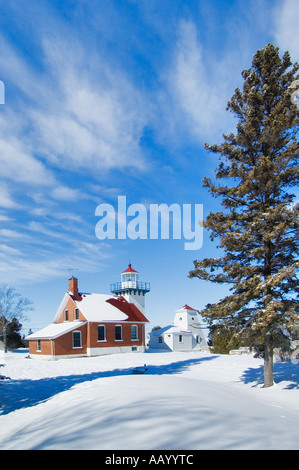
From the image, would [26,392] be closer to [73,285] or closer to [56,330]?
[56,330]

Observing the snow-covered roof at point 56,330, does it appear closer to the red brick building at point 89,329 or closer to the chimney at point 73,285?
the red brick building at point 89,329

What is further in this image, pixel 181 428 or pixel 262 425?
pixel 262 425

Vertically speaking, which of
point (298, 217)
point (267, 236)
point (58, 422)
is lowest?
point (58, 422)

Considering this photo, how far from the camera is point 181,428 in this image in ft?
15.1

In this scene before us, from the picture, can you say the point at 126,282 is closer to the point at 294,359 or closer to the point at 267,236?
the point at 294,359

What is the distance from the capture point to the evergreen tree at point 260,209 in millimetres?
12125

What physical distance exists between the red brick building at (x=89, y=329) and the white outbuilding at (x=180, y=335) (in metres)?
6.65

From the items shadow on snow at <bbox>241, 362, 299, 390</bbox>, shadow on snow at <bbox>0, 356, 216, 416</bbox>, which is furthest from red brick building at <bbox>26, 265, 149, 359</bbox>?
shadow on snow at <bbox>241, 362, 299, 390</bbox>

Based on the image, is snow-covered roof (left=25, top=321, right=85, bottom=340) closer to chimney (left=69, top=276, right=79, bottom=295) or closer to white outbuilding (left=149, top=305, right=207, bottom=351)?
chimney (left=69, top=276, right=79, bottom=295)

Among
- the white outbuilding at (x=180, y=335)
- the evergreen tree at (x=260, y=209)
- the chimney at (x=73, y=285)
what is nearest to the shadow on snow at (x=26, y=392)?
the evergreen tree at (x=260, y=209)

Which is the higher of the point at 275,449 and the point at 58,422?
the point at 275,449
